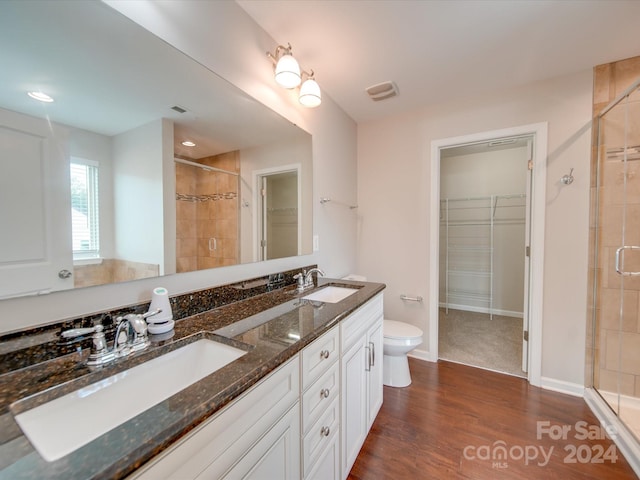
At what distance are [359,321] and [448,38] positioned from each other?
180cm

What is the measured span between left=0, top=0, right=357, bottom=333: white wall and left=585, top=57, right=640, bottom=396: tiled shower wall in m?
1.89

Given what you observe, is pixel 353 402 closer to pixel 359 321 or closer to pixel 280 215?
pixel 359 321

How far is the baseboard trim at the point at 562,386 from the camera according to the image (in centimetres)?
193

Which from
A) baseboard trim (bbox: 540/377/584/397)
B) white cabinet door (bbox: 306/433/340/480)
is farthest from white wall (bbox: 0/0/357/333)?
baseboard trim (bbox: 540/377/584/397)

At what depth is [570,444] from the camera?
59.9 inches

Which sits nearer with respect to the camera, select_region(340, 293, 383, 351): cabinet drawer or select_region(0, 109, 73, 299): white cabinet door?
select_region(0, 109, 73, 299): white cabinet door

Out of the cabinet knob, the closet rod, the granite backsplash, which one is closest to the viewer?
the granite backsplash

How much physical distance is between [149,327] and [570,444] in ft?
7.78

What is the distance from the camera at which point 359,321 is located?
1.40 m

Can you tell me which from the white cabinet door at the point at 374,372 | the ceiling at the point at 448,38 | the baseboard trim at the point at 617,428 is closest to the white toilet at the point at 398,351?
the white cabinet door at the point at 374,372

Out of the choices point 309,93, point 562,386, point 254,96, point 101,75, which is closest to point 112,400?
point 101,75

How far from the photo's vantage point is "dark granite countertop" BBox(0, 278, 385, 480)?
410 mm

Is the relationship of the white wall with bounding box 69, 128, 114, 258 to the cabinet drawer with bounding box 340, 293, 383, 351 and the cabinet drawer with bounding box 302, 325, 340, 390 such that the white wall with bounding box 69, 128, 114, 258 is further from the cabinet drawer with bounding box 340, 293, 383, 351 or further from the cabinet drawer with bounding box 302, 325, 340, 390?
the cabinet drawer with bounding box 340, 293, 383, 351

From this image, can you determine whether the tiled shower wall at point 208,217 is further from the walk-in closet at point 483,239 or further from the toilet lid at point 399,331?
the walk-in closet at point 483,239
